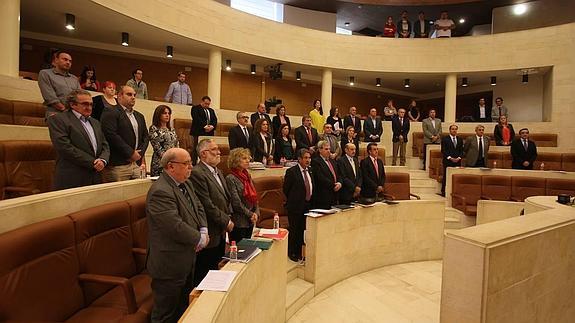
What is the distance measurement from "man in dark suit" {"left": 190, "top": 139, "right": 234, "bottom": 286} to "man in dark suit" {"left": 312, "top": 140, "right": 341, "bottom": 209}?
5.94 ft

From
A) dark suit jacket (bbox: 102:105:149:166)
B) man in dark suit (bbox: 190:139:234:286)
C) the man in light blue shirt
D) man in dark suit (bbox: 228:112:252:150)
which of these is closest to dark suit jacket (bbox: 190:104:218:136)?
man in dark suit (bbox: 228:112:252:150)

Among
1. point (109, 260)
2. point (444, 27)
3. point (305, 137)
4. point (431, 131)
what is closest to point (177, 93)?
point (305, 137)

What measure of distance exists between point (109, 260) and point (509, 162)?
7769 mm

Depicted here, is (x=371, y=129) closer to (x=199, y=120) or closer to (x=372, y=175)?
(x=372, y=175)

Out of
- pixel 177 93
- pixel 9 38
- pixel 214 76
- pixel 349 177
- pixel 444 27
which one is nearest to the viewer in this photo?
pixel 349 177

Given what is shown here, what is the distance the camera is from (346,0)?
11273 mm

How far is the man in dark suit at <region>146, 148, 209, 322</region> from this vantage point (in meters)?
1.93

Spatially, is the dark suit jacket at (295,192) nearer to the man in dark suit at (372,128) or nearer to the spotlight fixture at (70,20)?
the man in dark suit at (372,128)

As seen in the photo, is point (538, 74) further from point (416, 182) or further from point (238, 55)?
point (238, 55)

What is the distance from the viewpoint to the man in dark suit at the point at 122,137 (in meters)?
2.99

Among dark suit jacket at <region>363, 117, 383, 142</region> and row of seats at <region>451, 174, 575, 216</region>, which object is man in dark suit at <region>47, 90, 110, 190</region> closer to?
row of seats at <region>451, 174, 575, 216</region>

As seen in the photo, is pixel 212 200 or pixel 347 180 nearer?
pixel 212 200

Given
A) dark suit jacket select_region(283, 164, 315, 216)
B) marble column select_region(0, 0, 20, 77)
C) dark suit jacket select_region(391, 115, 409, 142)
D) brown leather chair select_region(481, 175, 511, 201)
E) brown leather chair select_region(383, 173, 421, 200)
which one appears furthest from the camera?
dark suit jacket select_region(391, 115, 409, 142)

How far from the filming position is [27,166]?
323 cm
